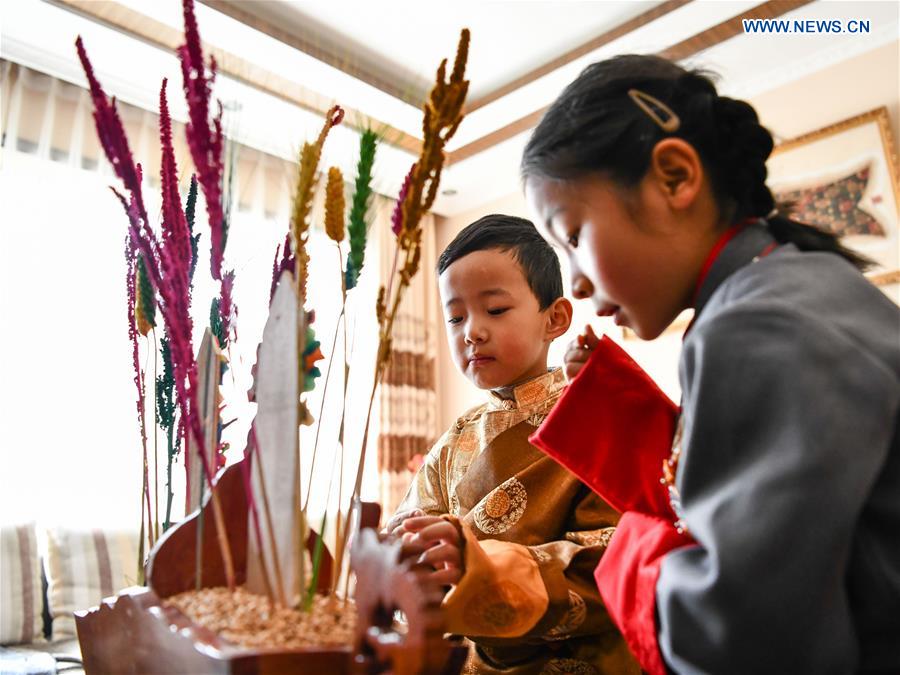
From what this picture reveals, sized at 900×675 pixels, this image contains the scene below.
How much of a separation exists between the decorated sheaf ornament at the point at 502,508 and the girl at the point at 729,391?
0.26 m

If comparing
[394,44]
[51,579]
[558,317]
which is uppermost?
[394,44]

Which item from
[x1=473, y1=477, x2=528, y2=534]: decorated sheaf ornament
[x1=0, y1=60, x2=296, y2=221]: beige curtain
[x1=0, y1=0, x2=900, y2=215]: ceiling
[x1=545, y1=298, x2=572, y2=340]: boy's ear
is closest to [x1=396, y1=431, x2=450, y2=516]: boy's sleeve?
[x1=473, y1=477, x2=528, y2=534]: decorated sheaf ornament

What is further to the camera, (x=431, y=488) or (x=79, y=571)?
(x=79, y=571)

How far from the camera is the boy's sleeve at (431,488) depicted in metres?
1.17

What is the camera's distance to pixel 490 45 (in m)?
3.16

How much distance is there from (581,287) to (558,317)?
0.55 meters

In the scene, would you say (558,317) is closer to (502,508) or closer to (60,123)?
(502,508)

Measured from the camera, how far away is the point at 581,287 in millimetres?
732

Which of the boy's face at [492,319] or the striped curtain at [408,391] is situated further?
the striped curtain at [408,391]

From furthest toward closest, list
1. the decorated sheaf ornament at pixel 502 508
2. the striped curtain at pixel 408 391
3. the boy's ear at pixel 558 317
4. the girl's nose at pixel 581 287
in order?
the striped curtain at pixel 408 391 < the boy's ear at pixel 558 317 < the decorated sheaf ornament at pixel 502 508 < the girl's nose at pixel 581 287

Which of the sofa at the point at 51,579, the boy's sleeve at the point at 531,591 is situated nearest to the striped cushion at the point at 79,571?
the sofa at the point at 51,579

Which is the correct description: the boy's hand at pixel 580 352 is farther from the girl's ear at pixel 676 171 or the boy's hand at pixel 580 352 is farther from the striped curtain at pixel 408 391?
the striped curtain at pixel 408 391

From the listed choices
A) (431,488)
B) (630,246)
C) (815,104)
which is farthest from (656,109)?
(815,104)

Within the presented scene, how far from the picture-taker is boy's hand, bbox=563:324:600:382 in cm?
84
